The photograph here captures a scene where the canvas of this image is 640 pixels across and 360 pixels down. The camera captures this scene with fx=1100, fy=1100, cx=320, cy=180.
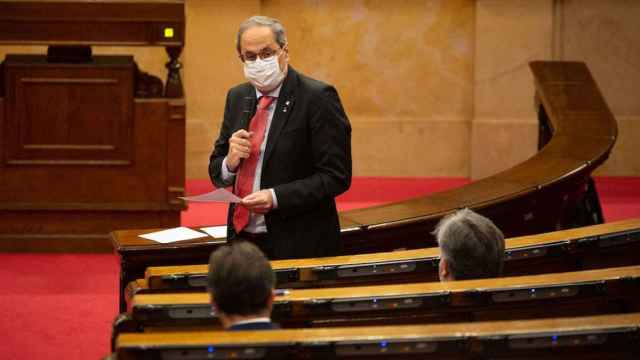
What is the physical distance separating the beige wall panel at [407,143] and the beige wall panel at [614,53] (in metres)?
1.32

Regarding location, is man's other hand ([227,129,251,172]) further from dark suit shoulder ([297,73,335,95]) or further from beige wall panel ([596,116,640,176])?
beige wall panel ([596,116,640,176])

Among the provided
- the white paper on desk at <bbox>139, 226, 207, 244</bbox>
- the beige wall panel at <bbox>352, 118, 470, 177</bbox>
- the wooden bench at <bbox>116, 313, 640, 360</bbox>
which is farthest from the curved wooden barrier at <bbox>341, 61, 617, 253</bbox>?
the beige wall panel at <bbox>352, 118, 470, 177</bbox>

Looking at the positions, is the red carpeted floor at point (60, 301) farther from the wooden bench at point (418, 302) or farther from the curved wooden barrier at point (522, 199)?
the wooden bench at point (418, 302)

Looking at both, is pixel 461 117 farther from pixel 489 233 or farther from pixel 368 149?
pixel 489 233

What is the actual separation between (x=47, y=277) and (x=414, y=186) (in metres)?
4.42

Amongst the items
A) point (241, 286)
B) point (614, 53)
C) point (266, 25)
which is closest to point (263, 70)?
point (266, 25)

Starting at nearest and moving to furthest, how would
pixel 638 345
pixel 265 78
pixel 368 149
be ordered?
pixel 638 345 < pixel 265 78 < pixel 368 149

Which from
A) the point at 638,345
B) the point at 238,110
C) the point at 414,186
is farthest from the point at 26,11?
the point at 638,345

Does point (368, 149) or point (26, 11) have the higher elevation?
point (26, 11)

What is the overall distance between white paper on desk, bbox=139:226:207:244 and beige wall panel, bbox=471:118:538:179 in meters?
5.84

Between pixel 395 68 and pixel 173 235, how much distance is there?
5998mm

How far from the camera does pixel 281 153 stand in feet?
13.4

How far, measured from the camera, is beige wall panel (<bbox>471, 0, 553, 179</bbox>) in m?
10.5

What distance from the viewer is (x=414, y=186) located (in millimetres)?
10281
